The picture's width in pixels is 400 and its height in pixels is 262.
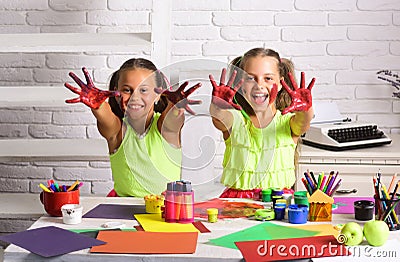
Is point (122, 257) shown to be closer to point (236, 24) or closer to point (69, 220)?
point (69, 220)

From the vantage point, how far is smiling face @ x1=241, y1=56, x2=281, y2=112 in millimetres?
2584

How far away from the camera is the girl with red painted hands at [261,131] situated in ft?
8.25

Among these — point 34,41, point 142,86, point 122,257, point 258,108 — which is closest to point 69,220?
point 122,257

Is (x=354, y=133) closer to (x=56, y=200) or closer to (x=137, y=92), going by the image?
(x=137, y=92)

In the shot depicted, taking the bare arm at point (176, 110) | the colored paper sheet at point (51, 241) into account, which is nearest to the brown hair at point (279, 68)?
the bare arm at point (176, 110)

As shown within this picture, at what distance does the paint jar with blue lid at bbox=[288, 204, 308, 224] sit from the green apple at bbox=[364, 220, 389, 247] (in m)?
0.25

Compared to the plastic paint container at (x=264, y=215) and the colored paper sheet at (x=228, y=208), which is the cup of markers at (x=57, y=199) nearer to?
the colored paper sheet at (x=228, y=208)

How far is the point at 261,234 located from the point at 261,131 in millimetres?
814

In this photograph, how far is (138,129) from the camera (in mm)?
2770

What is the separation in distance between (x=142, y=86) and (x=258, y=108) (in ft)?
1.41

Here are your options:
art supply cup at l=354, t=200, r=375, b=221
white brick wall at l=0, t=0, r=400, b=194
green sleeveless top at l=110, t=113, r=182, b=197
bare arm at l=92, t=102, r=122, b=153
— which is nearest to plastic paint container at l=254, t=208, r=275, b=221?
art supply cup at l=354, t=200, r=375, b=221

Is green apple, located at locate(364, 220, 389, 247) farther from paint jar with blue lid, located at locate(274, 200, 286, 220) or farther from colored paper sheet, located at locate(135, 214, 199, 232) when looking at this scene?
colored paper sheet, located at locate(135, 214, 199, 232)

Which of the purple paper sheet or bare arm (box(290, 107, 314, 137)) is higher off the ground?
bare arm (box(290, 107, 314, 137))

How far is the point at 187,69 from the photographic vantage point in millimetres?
2193
